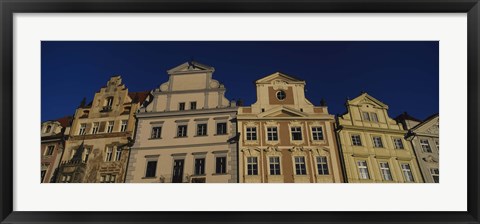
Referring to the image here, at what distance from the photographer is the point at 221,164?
17.3ft

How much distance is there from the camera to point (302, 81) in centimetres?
515

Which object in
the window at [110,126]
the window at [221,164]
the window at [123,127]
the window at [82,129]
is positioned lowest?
the window at [221,164]

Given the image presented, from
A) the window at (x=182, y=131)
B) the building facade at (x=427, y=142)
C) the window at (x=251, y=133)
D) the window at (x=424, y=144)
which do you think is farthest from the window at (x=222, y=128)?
the window at (x=424, y=144)

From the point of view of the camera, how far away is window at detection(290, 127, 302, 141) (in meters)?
6.27

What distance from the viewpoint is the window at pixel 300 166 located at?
5336 mm

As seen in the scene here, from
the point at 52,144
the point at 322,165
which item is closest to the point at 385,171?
the point at 322,165

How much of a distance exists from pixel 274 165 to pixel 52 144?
118 inches

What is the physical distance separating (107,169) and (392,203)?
3843 millimetres

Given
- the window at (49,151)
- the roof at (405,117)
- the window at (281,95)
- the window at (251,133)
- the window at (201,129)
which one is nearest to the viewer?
the window at (49,151)

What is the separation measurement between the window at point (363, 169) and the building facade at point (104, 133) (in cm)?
304

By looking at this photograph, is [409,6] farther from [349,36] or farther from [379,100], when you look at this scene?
[379,100]

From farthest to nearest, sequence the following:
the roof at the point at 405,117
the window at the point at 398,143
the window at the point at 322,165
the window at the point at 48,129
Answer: the window at the point at 398,143
the window at the point at 322,165
the roof at the point at 405,117
the window at the point at 48,129

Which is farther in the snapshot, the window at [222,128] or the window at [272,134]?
the window at [272,134]

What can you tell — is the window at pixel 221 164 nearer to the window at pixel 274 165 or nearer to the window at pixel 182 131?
the window at pixel 274 165
